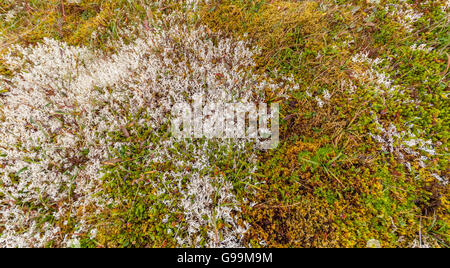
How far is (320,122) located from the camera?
10.3 feet

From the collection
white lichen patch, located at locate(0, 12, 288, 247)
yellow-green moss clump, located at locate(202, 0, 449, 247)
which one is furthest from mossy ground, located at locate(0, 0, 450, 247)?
white lichen patch, located at locate(0, 12, 288, 247)

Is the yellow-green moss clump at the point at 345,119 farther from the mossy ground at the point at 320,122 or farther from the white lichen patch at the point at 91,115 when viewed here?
the white lichen patch at the point at 91,115

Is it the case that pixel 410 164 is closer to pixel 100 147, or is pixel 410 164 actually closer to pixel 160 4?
pixel 100 147

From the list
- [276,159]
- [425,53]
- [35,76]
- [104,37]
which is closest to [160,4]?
[104,37]

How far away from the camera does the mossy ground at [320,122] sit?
2541 millimetres

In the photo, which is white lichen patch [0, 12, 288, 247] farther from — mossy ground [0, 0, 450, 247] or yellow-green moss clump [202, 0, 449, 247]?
yellow-green moss clump [202, 0, 449, 247]

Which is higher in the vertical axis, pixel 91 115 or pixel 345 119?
pixel 91 115

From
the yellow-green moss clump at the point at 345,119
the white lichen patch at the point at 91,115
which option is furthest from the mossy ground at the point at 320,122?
the white lichen patch at the point at 91,115

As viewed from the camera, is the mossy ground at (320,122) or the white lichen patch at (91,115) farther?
the white lichen patch at (91,115)

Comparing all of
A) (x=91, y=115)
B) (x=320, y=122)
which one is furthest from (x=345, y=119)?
(x=91, y=115)

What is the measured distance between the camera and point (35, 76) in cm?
339

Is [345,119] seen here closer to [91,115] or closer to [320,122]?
[320,122]

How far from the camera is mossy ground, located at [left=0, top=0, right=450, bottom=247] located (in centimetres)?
254

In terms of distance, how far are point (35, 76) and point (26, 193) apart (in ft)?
6.67
